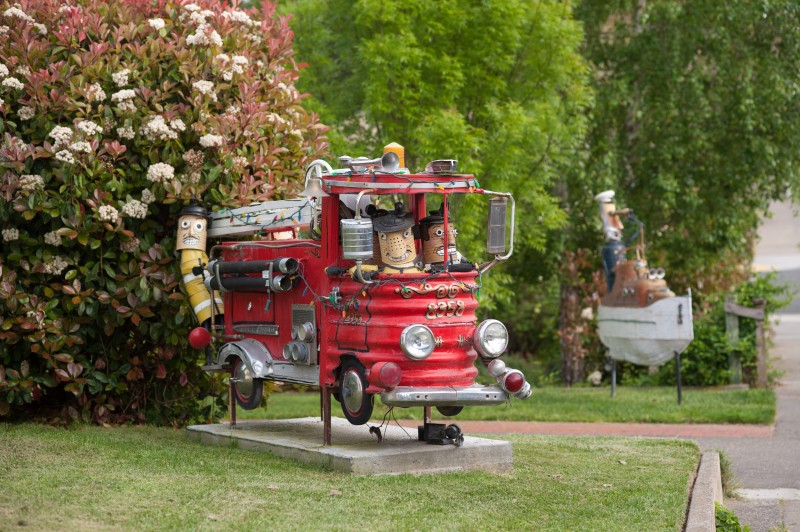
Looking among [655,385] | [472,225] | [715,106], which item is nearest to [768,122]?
[715,106]

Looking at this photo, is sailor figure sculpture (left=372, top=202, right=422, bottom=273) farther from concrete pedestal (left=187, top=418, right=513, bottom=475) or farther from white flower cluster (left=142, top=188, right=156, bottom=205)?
white flower cluster (left=142, top=188, right=156, bottom=205)

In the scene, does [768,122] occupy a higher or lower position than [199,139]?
higher

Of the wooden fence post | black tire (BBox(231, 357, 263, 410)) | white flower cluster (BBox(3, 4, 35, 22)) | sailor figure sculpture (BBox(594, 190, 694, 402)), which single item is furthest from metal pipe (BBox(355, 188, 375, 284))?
the wooden fence post

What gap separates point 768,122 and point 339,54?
7.37m

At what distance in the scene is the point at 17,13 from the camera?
10023 millimetres

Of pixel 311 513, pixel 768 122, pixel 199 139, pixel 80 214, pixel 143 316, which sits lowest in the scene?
pixel 311 513

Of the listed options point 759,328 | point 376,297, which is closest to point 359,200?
point 376,297

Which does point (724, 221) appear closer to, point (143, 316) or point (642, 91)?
point (642, 91)

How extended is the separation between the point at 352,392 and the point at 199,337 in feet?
6.17

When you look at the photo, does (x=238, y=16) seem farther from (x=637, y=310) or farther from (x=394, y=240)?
(x=637, y=310)

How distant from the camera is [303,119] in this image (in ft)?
38.1

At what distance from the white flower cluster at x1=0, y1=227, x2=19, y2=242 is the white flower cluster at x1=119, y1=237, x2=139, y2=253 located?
0.87m

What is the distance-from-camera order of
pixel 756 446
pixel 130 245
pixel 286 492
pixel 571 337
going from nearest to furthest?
pixel 286 492 → pixel 130 245 → pixel 756 446 → pixel 571 337

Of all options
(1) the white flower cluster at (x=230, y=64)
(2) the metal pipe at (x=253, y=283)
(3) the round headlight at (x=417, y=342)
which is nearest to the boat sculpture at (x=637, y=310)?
(1) the white flower cluster at (x=230, y=64)
